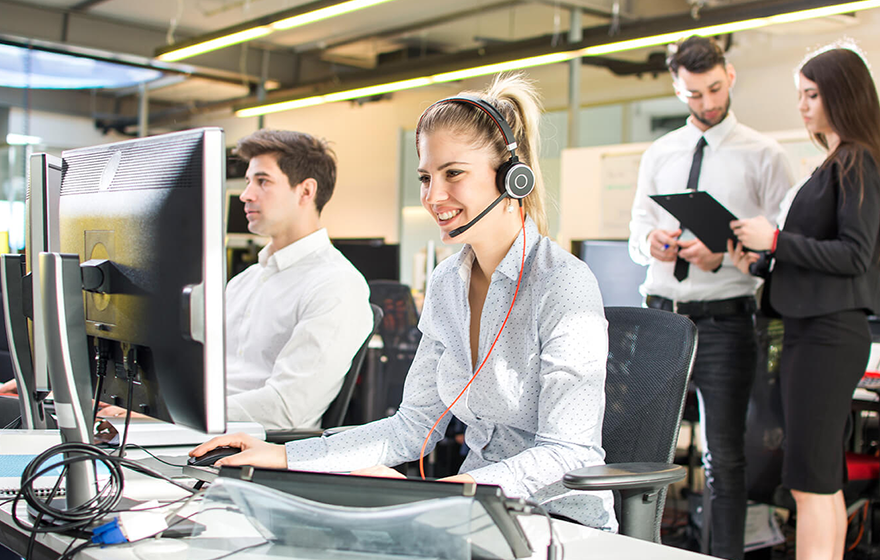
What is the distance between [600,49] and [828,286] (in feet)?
10.6

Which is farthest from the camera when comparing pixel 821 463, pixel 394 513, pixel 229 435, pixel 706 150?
pixel 706 150

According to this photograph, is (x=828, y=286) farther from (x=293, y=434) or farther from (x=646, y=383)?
(x=293, y=434)

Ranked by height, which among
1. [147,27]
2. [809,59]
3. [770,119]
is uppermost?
[147,27]

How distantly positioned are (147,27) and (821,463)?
8.00m

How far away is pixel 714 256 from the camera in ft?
8.26

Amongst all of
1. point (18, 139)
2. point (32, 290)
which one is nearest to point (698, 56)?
point (32, 290)

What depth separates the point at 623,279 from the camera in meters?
3.36

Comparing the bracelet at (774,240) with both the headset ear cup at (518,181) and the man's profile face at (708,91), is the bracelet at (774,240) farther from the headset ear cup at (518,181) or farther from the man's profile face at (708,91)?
the headset ear cup at (518,181)

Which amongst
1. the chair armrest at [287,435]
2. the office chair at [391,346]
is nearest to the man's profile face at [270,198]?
the chair armrest at [287,435]

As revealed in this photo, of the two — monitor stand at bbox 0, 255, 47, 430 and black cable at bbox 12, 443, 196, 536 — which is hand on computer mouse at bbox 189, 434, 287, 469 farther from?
monitor stand at bbox 0, 255, 47, 430

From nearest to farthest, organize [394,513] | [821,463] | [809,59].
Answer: [394,513]
[821,463]
[809,59]

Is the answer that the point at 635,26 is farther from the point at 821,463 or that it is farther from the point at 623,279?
the point at 821,463

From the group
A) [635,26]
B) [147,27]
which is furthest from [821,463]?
Answer: [147,27]

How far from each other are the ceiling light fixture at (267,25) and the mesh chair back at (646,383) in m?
3.19
